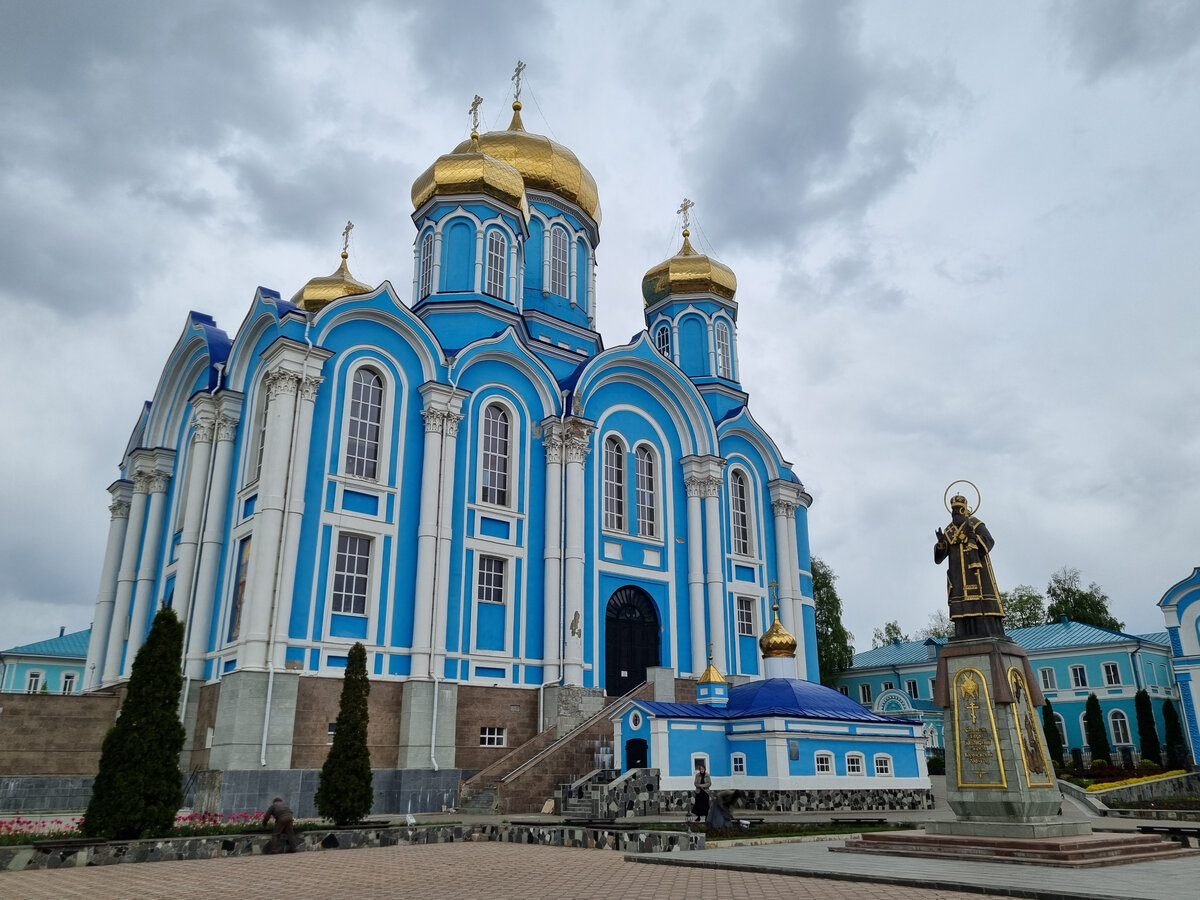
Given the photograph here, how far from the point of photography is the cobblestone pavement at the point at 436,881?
8.07m

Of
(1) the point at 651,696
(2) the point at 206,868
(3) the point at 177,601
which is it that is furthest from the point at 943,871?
(3) the point at 177,601

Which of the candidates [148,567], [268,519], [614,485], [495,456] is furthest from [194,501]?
[614,485]

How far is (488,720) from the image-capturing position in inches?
798

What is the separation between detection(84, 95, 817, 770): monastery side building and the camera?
18.9 metres

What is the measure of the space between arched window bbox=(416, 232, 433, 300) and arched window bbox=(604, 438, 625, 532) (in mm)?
6498

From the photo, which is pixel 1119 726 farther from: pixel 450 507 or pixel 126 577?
pixel 126 577

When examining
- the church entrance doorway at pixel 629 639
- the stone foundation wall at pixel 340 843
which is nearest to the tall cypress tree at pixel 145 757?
the stone foundation wall at pixel 340 843

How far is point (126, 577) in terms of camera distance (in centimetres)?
2497

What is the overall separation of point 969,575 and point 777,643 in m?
11.8

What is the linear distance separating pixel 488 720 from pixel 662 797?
4.43 metres

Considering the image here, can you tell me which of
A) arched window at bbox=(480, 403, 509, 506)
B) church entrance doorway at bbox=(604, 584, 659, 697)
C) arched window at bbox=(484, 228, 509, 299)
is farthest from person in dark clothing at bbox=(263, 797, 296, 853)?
arched window at bbox=(484, 228, 509, 299)

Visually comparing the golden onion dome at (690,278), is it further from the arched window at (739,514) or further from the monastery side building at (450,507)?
the arched window at (739,514)

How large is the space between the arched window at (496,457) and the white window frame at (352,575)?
3303 mm

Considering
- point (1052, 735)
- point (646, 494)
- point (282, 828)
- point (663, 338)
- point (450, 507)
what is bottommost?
point (282, 828)
